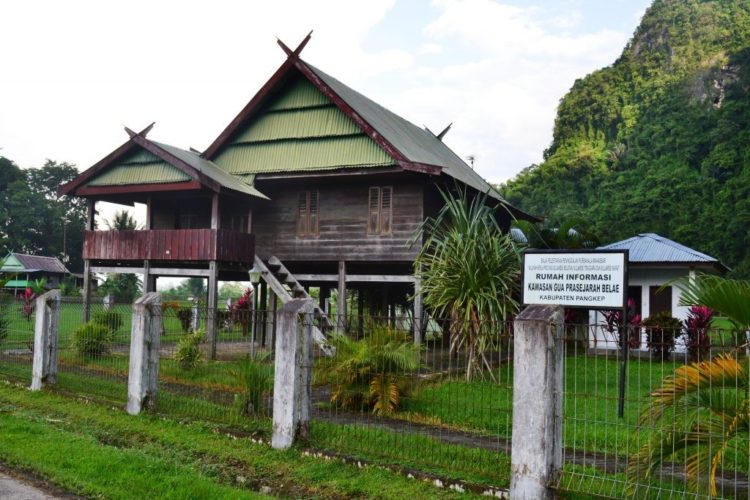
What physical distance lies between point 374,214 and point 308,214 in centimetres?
212

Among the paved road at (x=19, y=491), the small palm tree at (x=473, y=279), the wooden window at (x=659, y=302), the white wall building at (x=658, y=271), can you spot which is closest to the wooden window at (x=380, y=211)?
the small palm tree at (x=473, y=279)

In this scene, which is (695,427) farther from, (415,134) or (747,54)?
(747,54)

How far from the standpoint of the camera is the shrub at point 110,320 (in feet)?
34.9

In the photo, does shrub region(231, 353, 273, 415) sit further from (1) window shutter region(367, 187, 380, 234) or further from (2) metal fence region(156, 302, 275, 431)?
(1) window shutter region(367, 187, 380, 234)

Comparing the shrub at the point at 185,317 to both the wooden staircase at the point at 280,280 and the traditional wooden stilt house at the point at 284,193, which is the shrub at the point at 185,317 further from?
the traditional wooden stilt house at the point at 284,193

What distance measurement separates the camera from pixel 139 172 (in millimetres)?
17594

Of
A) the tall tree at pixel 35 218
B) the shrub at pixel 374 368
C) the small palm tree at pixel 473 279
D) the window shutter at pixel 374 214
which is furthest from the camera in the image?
the tall tree at pixel 35 218

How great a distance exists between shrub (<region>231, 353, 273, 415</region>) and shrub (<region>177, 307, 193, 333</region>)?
58.7 inches

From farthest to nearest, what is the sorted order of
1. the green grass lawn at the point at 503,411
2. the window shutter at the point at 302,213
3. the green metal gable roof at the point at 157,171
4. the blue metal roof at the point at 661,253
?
1. the blue metal roof at the point at 661,253
2. the window shutter at the point at 302,213
3. the green metal gable roof at the point at 157,171
4. the green grass lawn at the point at 503,411

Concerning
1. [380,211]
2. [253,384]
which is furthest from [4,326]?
[380,211]

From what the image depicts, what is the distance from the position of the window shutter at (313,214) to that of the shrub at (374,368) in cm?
941

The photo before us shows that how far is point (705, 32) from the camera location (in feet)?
186

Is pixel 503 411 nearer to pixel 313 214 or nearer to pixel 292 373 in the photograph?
pixel 292 373

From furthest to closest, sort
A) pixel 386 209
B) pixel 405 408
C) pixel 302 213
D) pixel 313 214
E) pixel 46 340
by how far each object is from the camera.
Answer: pixel 302 213 < pixel 313 214 < pixel 386 209 < pixel 46 340 < pixel 405 408
